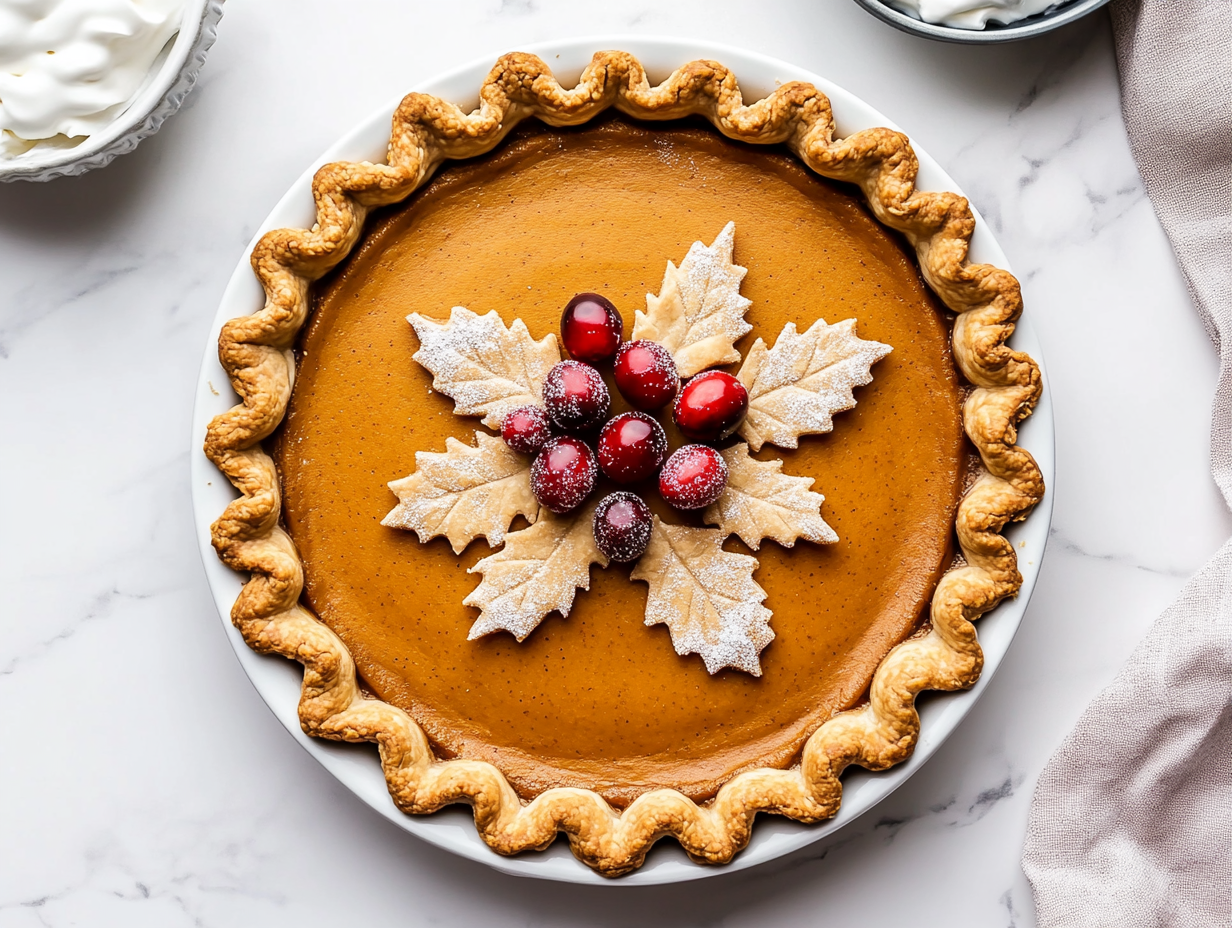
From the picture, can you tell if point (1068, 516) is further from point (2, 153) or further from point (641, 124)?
point (2, 153)

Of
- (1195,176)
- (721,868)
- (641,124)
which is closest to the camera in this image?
(721,868)

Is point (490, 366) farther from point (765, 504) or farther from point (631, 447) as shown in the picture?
point (765, 504)

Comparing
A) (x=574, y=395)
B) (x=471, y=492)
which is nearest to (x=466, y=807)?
(x=471, y=492)

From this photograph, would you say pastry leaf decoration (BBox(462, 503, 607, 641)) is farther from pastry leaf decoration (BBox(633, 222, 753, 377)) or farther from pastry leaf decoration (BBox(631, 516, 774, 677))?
Answer: pastry leaf decoration (BBox(633, 222, 753, 377))

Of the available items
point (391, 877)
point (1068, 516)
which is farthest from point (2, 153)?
point (1068, 516)

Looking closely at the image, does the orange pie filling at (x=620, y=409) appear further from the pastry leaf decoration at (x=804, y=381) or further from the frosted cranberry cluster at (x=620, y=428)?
the frosted cranberry cluster at (x=620, y=428)

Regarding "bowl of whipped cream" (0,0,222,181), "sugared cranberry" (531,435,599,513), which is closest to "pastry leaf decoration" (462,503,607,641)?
"sugared cranberry" (531,435,599,513)

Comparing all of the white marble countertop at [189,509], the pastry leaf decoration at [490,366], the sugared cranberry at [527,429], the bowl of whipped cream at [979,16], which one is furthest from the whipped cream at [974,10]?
the sugared cranberry at [527,429]

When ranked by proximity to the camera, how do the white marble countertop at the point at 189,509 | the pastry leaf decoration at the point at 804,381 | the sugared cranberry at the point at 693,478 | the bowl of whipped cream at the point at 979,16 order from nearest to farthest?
the sugared cranberry at the point at 693,478, the pastry leaf decoration at the point at 804,381, the bowl of whipped cream at the point at 979,16, the white marble countertop at the point at 189,509
